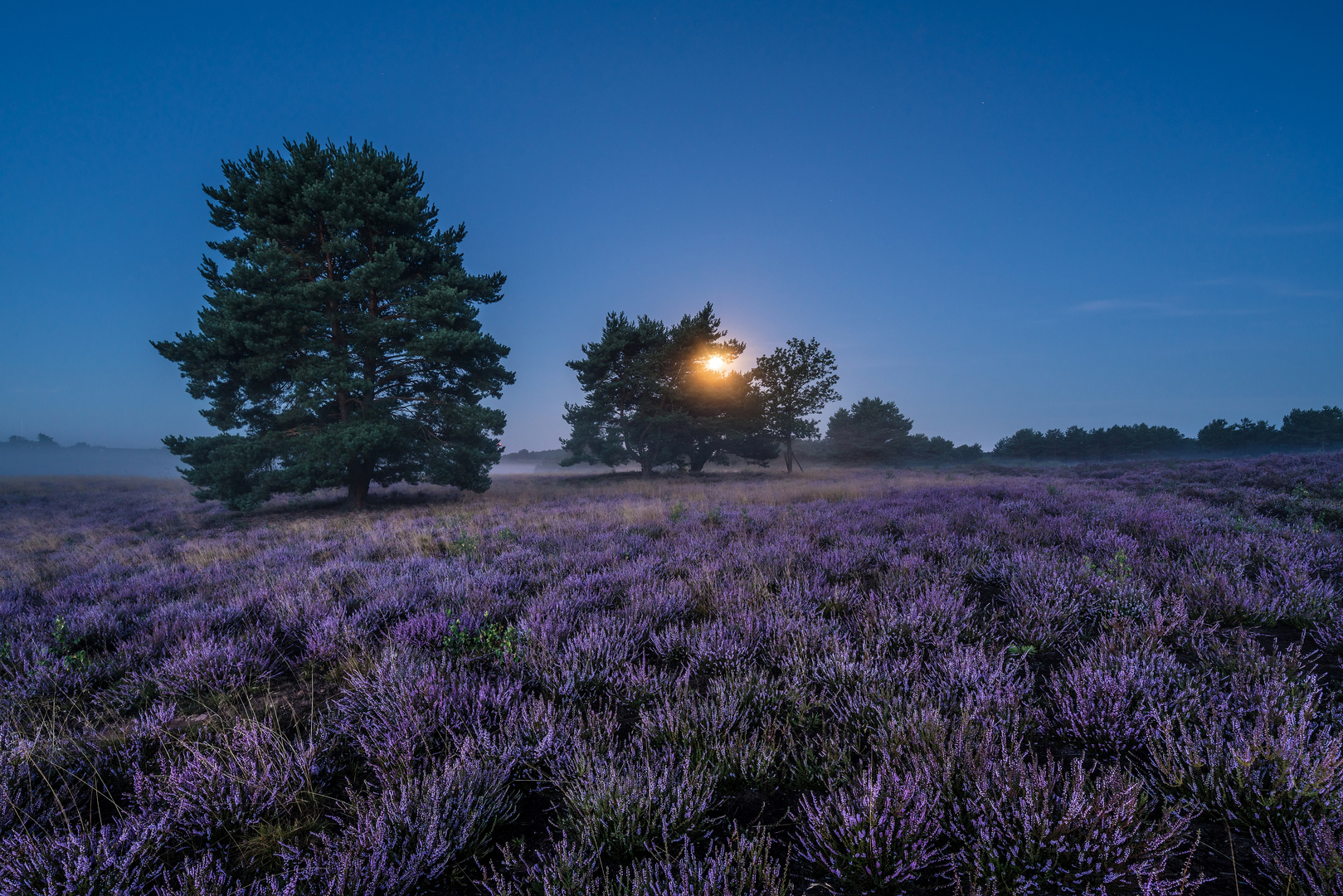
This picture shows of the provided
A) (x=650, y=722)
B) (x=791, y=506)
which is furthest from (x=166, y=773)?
(x=791, y=506)

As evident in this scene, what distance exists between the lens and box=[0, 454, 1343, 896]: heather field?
1450mm

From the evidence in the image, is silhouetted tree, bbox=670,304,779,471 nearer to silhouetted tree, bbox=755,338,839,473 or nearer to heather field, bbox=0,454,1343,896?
silhouetted tree, bbox=755,338,839,473

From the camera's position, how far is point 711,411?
27.7 meters

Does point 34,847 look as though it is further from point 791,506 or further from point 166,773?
point 791,506

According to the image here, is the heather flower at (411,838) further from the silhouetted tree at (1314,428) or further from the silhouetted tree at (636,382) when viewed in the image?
the silhouetted tree at (1314,428)

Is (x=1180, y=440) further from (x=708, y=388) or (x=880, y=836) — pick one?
(x=880, y=836)

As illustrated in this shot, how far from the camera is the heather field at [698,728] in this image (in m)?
1.45

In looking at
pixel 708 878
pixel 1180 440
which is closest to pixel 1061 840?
pixel 708 878

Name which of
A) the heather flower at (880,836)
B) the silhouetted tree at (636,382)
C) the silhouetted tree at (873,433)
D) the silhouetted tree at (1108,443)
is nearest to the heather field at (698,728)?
the heather flower at (880,836)

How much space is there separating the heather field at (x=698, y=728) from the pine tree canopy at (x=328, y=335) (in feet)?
28.0

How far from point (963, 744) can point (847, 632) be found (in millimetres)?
1415

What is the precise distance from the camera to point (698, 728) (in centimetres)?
209

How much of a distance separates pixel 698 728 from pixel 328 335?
1658cm

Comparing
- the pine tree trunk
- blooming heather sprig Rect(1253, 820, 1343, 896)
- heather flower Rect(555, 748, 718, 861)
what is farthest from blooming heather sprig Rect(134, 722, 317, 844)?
the pine tree trunk
